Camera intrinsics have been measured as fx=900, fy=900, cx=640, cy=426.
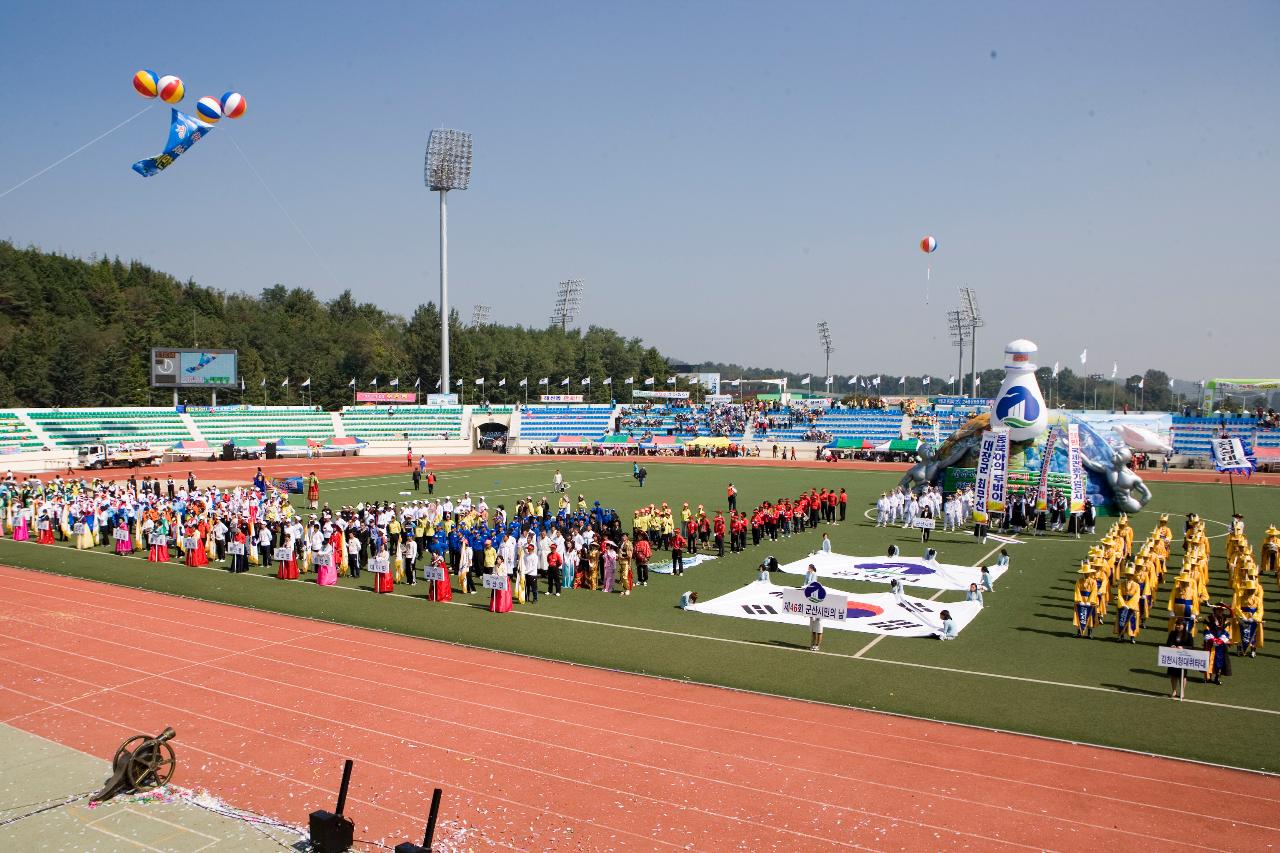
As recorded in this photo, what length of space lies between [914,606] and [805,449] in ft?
159

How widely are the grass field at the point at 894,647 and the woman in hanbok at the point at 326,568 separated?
1.12 feet

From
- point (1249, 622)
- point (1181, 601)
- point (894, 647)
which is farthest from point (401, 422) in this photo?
point (1249, 622)

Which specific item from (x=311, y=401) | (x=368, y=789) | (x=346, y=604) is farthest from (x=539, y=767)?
(x=311, y=401)

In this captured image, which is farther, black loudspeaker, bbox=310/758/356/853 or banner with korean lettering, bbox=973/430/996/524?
banner with korean lettering, bbox=973/430/996/524

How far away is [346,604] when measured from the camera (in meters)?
19.8

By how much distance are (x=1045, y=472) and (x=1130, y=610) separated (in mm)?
14087

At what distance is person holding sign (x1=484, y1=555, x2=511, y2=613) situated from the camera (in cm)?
1894

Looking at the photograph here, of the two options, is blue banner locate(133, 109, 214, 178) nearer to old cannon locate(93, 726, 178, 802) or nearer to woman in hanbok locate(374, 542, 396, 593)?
woman in hanbok locate(374, 542, 396, 593)

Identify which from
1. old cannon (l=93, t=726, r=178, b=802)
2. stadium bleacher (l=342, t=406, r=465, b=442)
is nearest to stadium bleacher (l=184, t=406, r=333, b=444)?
stadium bleacher (l=342, t=406, r=465, b=442)

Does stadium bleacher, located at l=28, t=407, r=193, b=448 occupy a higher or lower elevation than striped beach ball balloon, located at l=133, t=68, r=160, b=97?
lower

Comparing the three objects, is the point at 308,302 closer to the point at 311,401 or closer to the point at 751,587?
the point at 311,401

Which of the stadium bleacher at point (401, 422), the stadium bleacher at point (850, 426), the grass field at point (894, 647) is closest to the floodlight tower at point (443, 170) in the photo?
the stadium bleacher at point (401, 422)

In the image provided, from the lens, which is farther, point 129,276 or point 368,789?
point 129,276

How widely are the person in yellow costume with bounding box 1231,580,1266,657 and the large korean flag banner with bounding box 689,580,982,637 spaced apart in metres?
4.52
